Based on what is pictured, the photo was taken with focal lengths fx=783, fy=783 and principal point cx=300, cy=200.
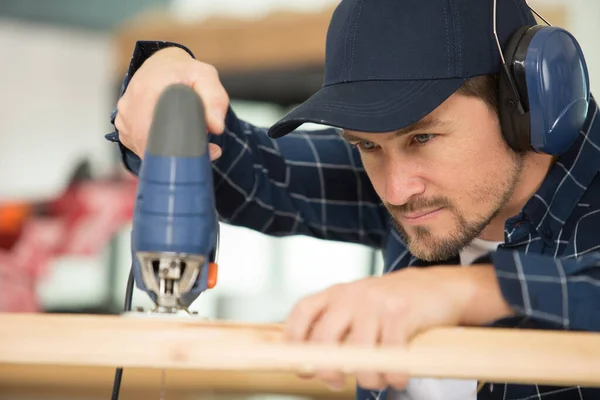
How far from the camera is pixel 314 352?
748 millimetres

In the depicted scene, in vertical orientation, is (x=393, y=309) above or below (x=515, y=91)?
below

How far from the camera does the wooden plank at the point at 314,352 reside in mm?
730

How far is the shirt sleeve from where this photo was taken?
2.70ft

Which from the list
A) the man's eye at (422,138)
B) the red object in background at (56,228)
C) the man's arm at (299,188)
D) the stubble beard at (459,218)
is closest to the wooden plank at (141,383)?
the red object in background at (56,228)

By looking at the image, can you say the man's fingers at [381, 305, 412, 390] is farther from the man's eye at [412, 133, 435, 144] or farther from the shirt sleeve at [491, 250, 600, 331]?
the man's eye at [412, 133, 435, 144]

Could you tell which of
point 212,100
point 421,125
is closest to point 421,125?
point 421,125

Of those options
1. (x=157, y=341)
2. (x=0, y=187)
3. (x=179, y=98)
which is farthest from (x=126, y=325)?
(x=0, y=187)

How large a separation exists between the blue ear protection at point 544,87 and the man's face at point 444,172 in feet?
0.17

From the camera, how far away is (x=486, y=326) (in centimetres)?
86

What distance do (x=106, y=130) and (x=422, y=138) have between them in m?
4.53

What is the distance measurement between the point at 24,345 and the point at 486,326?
48 cm

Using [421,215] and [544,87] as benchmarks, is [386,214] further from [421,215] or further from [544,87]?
[544,87]

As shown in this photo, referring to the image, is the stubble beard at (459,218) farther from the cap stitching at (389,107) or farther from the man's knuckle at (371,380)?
the man's knuckle at (371,380)

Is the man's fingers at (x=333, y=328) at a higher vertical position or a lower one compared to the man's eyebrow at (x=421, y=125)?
lower
